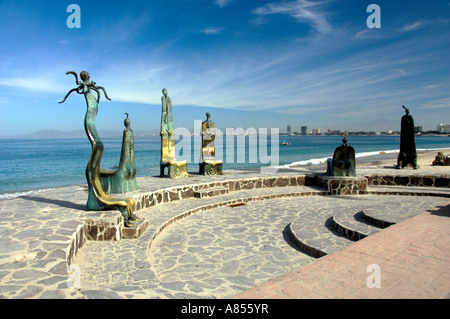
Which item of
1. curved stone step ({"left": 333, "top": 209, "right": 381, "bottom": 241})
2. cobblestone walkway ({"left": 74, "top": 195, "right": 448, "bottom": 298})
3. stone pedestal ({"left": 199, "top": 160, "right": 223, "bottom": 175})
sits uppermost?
stone pedestal ({"left": 199, "top": 160, "right": 223, "bottom": 175})

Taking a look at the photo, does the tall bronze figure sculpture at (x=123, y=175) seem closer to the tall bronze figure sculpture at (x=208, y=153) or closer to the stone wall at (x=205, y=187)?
the stone wall at (x=205, y=187)

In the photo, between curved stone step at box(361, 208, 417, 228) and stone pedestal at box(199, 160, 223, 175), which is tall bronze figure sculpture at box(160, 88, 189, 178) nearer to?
stone pedestal at box(199, 160, 223, 175)

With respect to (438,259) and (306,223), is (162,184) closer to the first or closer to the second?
(306,223)

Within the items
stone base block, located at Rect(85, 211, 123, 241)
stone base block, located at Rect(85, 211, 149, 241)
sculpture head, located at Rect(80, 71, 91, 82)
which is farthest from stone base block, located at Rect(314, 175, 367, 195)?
sculpture head, located at Rect(80, 71, 91, 82)

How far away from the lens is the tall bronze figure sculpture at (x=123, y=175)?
7758 millimetres

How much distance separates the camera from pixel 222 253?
16.9 ft

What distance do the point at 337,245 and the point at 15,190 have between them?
23989 mm

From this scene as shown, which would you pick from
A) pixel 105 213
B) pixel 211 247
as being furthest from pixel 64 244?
pixel 211 247

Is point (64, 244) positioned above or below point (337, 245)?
above

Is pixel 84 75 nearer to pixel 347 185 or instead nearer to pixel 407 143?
pixel 347 185

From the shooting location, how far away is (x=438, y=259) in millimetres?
3682

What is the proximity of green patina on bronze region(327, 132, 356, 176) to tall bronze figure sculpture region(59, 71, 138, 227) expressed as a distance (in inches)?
289

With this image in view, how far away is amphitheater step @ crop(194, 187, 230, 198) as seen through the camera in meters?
9.04

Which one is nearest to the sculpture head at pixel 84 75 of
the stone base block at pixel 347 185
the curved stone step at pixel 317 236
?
the curved stone step at pixel 317 236
